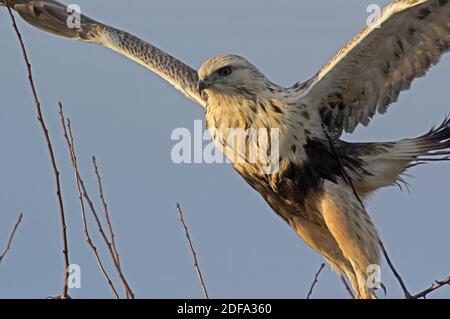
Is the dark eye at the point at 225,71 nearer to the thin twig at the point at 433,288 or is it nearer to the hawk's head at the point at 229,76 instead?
the hawk's head at the point at 229,76

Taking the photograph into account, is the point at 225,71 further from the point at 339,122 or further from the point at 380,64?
the point at 380,64

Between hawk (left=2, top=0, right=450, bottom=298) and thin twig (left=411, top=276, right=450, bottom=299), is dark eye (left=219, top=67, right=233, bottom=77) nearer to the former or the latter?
hawk (left=2, top=0, right=450, bottom=298)

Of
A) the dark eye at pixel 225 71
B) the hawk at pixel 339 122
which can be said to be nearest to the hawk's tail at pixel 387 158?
the hawk at pixel 339 122

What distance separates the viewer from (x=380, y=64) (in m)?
7.52

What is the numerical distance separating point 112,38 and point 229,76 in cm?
260

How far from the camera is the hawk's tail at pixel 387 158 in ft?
25.3

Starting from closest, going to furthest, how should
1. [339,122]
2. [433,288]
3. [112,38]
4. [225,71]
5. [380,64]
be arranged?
[433,288]
[225,71]
[380,64]
[339,122]
[112,38]

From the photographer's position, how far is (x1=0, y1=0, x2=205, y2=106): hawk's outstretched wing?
8875mm

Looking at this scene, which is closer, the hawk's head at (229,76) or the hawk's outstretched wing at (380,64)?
the hawk's outstretched wing at (380,64)

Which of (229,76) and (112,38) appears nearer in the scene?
(229,76)

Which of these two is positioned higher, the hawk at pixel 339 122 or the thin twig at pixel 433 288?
the hawk at pixel 339 122

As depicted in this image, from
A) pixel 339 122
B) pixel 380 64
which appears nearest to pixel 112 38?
pixel 339 122

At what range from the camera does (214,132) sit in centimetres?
755
